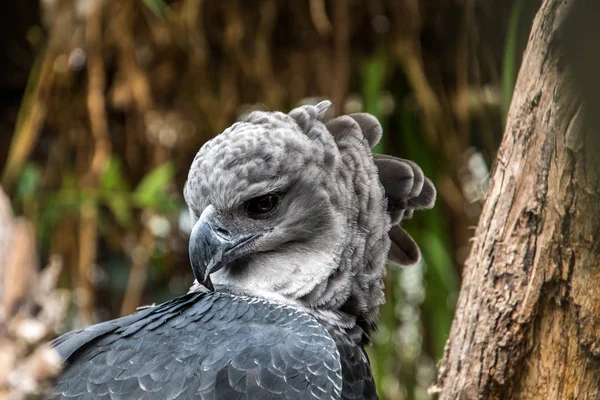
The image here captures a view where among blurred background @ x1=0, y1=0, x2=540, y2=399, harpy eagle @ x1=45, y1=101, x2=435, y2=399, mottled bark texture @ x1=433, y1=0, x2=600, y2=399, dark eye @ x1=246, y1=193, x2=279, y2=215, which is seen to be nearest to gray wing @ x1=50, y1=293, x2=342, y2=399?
harpy eagle @ x1=45, y1=101, x2=435, y2=399

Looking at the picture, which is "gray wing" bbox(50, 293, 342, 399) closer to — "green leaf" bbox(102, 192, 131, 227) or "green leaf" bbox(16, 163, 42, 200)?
"green leaf" bbox(102, 192, 131, 227)

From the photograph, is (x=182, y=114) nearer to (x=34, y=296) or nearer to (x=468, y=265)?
(x=468, y=265)

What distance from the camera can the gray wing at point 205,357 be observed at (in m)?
1.68

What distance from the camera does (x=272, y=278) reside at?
6.68ft

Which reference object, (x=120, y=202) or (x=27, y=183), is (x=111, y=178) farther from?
(x=27, y=183)

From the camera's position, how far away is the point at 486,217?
74.3 inches

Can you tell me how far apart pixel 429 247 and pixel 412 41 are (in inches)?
43.0

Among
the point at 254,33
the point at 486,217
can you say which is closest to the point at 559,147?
the point at 486,217

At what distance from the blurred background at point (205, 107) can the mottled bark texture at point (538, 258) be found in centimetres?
156

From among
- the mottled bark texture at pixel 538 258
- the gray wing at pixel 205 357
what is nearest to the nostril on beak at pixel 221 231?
the gray wing at pixel 205 357

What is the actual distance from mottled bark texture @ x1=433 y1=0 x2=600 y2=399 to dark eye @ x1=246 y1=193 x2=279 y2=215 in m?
0.60

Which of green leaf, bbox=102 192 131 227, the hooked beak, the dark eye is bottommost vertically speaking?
green leaf, bbox=102 192 131 227

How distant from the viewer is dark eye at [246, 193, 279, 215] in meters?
2.00

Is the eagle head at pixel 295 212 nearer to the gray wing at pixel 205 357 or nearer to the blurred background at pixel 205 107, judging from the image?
the gray wing at pixel 205 357
